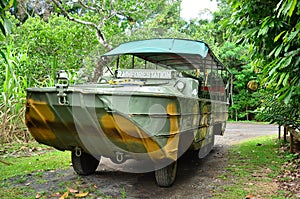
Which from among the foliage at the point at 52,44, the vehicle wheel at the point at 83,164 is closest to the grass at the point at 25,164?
the vehicle wheel at the point at 83,164

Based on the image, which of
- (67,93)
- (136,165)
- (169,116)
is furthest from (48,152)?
(169,116)

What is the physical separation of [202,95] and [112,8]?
5808mm

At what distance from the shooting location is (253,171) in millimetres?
4715

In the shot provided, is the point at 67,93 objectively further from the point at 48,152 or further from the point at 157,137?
the point at 48,152

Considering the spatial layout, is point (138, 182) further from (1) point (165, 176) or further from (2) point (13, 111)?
(2) point (13, 111)

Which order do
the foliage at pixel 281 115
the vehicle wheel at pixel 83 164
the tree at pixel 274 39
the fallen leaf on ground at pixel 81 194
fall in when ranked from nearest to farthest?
the tree at pixel 274 39 < the fallen leaf on ground at pixel 81 194 < the vehicle wheel at pixel 83 164 < the foliage at pixel 281 115

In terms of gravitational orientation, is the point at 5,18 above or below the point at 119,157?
above

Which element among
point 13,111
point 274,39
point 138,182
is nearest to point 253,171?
point 138,182

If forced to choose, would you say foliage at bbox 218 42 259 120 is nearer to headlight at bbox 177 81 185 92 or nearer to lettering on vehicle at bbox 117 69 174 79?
lettering on vehicle at bbox 117 69 174 79

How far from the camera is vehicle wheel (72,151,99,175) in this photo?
14.0 ft

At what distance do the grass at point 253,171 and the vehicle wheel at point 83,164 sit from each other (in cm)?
179

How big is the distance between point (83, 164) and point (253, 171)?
249 centimetres

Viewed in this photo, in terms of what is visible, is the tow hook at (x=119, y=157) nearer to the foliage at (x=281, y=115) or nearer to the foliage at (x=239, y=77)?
the foliage at (x=281, y=115)

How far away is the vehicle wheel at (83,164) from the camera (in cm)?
425
